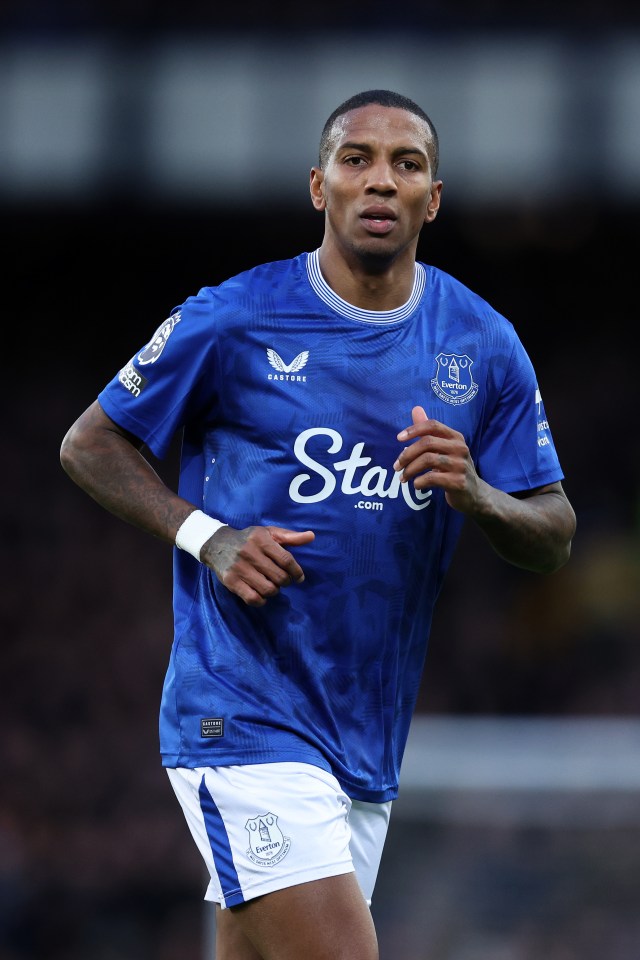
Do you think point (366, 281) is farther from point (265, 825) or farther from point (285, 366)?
point (265, 825)

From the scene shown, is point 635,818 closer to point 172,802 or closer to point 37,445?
point 172,802

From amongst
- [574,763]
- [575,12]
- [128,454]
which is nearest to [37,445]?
[575,12]

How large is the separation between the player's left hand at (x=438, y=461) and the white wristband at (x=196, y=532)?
44cm

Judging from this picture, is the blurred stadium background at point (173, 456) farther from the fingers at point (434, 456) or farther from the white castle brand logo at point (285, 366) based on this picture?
the fingers at point (434, 456)

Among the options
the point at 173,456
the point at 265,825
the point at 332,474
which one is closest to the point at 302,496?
the point at 332,474

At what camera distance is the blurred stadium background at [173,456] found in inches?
306

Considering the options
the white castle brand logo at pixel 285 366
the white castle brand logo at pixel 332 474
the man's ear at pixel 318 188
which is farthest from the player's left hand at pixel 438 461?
the man's ear at pixel 318 188

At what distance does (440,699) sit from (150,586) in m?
2.81

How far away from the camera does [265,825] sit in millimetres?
3094

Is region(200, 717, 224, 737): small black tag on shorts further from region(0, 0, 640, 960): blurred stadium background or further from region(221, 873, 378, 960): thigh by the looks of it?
region(0, 0, 640, 960): blurred stadium background

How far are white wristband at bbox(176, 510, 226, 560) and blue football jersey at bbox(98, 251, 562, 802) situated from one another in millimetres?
130

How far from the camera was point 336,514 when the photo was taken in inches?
130

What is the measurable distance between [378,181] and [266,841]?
59.5 inches

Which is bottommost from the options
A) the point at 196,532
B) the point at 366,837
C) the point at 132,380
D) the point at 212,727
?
the point at 366,837
